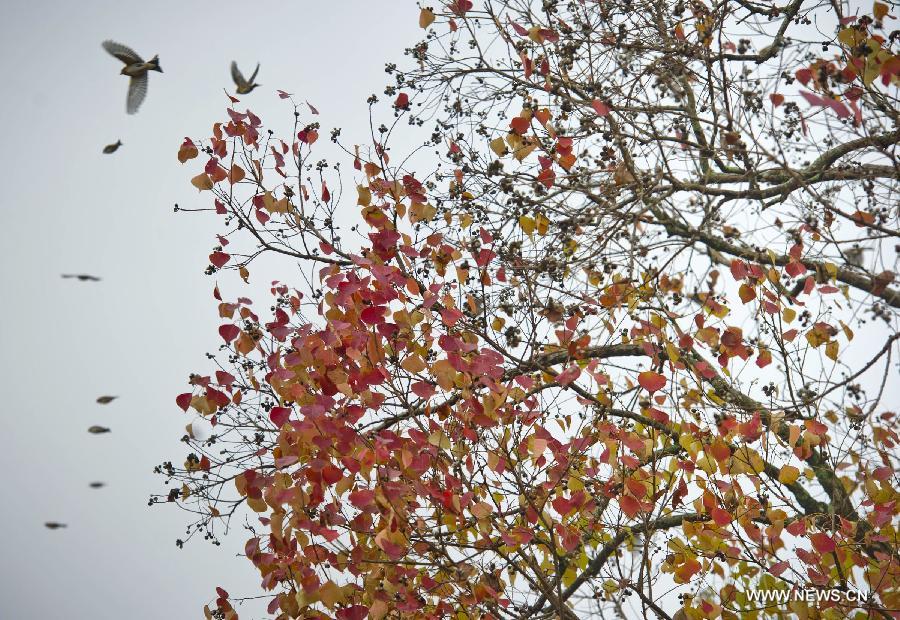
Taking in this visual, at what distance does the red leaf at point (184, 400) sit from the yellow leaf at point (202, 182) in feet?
4.58

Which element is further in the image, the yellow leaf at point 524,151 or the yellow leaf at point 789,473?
the yellow leaf at point 524,151

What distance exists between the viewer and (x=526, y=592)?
4.91m

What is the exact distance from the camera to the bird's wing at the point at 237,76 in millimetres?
5184

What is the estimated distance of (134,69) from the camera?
5.46 metres

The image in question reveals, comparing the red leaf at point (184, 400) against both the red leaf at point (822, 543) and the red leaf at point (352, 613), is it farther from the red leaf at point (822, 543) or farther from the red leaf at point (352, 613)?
the red leaf at point (822, 543)

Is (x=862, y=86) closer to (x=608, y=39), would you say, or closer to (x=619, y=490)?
(x=608, y=39)

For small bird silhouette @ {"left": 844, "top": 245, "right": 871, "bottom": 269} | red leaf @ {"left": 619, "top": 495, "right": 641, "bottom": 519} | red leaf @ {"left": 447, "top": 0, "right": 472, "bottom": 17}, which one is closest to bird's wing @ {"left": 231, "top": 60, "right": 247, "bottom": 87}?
red leaf @ {"left": 447, "top": 0, "right": 472, "bottom": 17}

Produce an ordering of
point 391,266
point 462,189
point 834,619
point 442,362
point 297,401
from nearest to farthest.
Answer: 1. point 442,362
2. point 297,401
3. point 391,266
4. point 834,619
5. point 462,189

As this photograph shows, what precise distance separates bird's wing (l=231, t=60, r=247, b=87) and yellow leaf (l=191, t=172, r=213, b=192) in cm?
65

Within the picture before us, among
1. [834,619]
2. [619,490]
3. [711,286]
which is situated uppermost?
[711,286]

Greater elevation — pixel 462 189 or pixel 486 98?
pixel 486 98

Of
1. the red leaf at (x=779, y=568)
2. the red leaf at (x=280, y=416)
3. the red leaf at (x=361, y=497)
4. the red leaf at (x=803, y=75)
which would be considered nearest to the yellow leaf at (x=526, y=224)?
the red leaf at (x=803, y=75)

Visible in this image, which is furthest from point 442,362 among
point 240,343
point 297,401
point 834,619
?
point 834,619

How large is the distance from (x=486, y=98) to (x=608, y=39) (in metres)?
0.94
